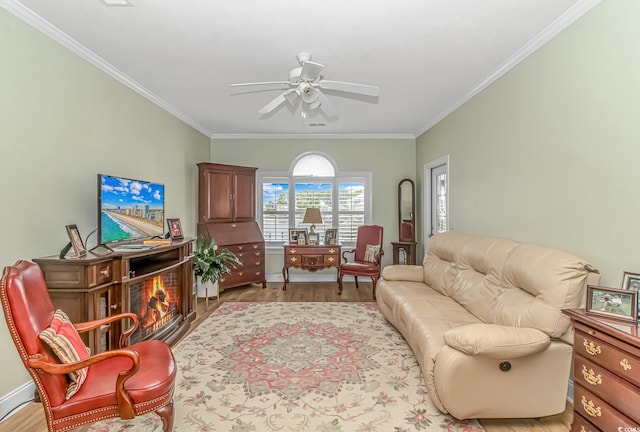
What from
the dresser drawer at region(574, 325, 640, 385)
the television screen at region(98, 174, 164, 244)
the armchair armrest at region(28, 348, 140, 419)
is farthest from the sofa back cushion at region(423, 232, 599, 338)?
the television screen at region(98, 174, 164, 244)

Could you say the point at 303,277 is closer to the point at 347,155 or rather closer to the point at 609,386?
the point at 347,155

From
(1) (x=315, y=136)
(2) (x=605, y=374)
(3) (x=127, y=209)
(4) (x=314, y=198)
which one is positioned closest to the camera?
(2) (x=605, y=374)

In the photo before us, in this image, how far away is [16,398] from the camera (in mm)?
2219

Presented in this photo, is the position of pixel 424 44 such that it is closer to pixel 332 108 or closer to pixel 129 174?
pixel 332 108

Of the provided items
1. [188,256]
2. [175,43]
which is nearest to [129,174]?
[188,256]

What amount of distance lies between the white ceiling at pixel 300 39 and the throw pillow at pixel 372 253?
93.6 inches

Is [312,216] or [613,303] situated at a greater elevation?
[312,216]

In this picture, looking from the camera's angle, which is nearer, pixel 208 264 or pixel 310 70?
pixel 310 70

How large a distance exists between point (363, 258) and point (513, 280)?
126 inches

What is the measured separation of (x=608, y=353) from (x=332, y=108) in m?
2.79

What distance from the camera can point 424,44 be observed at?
108 inches

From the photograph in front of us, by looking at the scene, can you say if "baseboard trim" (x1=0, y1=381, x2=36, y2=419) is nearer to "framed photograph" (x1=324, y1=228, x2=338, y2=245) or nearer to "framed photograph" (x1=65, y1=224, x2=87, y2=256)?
"framed photograph" (x1=65, y1=224, x2=87, y2=256)

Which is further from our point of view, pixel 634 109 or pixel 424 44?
pixel 424 44

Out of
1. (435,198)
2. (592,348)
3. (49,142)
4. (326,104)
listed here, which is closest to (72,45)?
(49,142)
